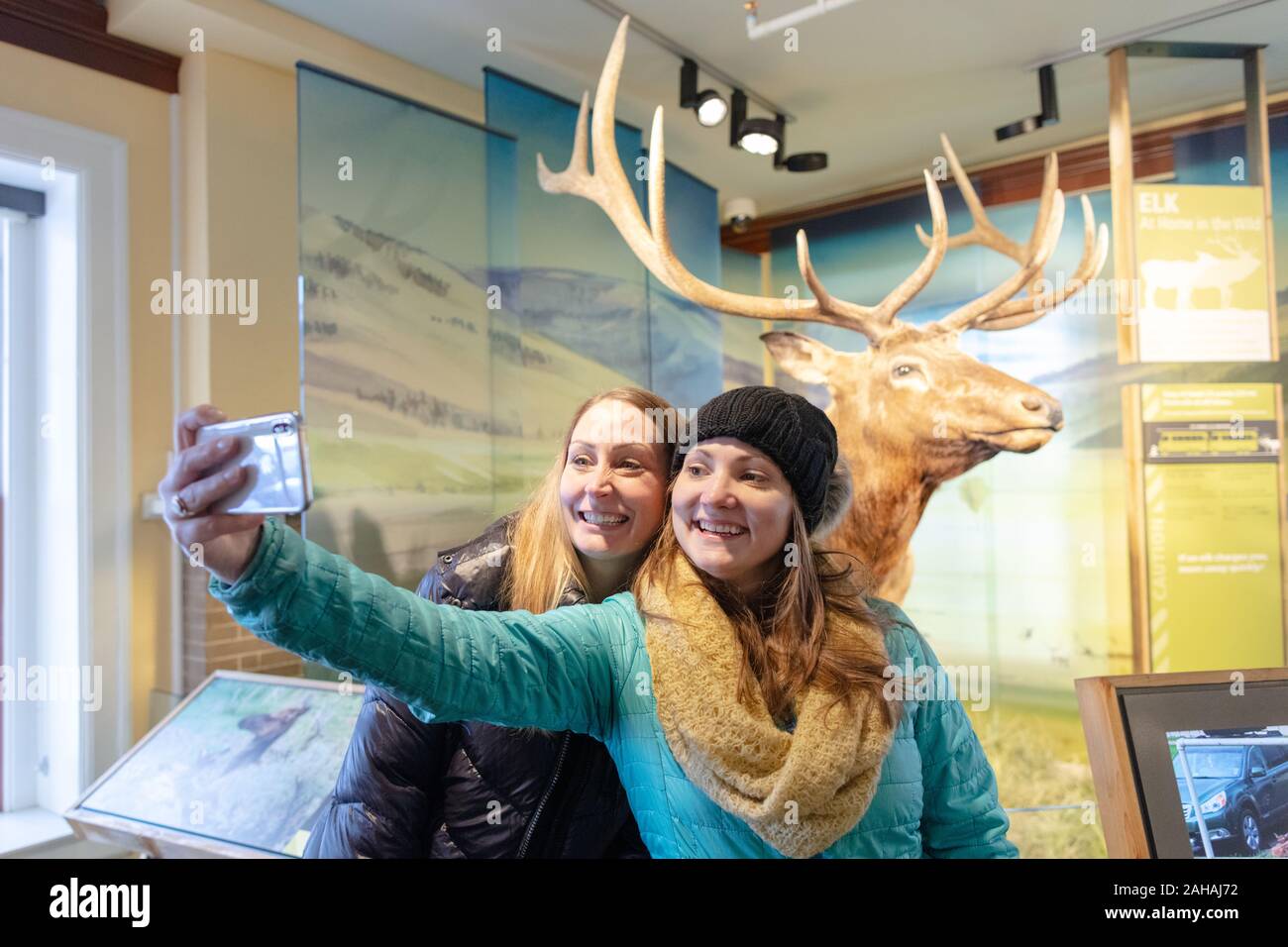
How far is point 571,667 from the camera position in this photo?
46.6 inches

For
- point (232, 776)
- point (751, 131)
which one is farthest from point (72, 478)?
point (751, 131)

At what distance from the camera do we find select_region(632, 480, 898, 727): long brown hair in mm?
1216

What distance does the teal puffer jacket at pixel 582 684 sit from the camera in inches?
38.4

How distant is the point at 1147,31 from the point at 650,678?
268 cm

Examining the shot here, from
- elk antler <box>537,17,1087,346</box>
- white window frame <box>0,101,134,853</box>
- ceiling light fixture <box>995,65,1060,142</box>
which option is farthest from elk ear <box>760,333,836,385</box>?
white window frame <box>0,101,134,853</box>

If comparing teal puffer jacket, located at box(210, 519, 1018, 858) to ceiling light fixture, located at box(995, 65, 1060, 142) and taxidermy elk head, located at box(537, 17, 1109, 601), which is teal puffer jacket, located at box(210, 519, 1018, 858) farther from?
ceiling light fixture, located at box(995, 65, 1060, 142)

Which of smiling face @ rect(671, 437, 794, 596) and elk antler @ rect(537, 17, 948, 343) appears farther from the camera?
elk antler @ rect(537, 17, 948, 343)

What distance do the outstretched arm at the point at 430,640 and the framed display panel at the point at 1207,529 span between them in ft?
7.35

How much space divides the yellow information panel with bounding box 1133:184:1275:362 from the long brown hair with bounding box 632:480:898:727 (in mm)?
1989

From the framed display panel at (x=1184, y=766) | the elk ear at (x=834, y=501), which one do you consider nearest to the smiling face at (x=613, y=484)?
the elk ear at (x=834, y=501)

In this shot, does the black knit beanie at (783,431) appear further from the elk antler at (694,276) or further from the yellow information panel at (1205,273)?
the yellow information panel at (1205,273)
